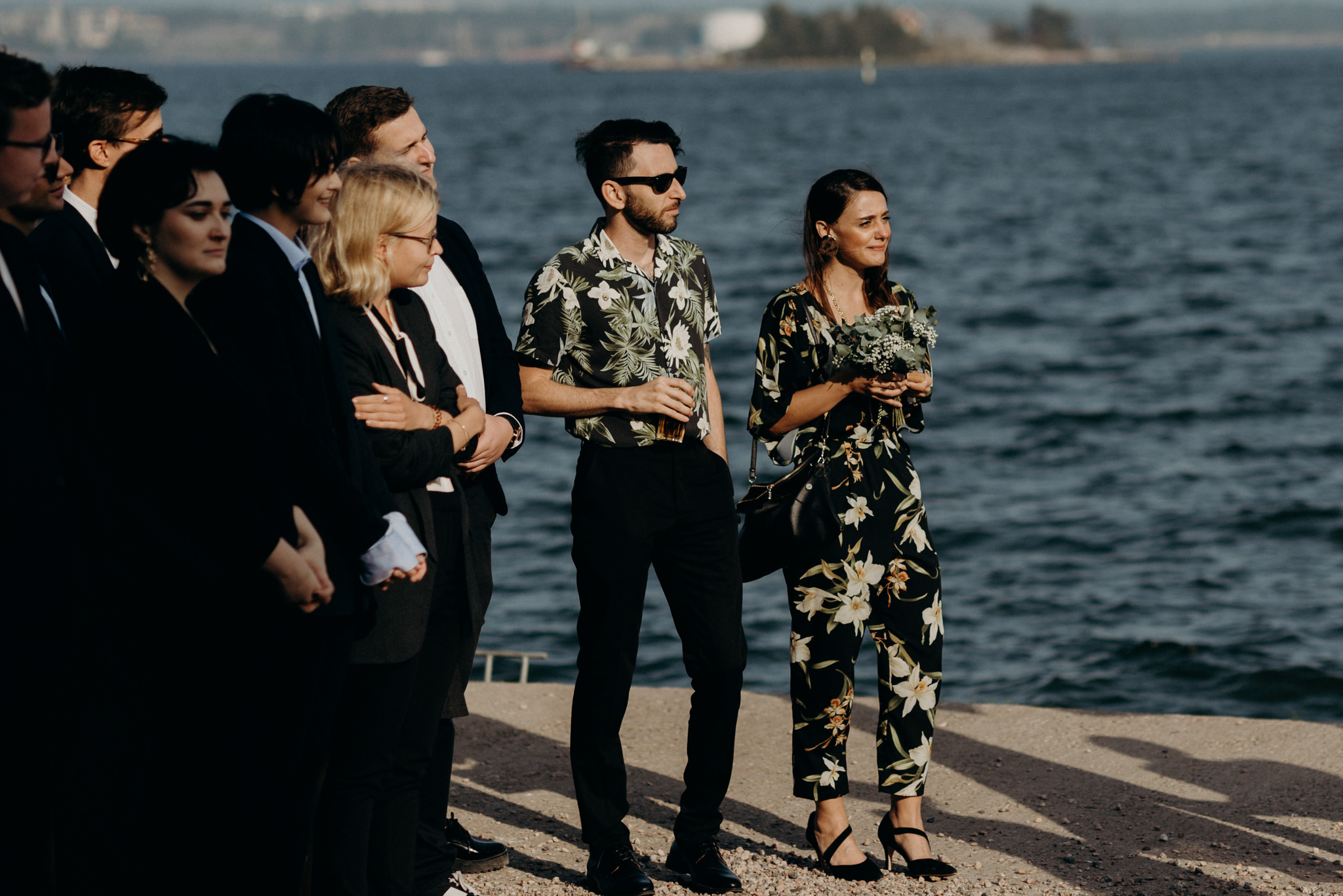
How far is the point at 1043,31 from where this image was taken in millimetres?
181500

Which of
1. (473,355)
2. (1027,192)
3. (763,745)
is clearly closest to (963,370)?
(763,745)

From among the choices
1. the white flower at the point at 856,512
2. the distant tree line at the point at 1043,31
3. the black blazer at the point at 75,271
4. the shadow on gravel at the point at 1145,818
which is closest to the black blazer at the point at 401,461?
the black blazer at the point at 75,271

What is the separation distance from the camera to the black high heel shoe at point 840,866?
4465 millimetres

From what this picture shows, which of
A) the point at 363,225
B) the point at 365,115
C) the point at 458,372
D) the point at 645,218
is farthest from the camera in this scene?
the point at 645,218

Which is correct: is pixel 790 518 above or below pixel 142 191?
below

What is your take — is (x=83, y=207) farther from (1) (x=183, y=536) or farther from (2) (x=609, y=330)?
(2) (x=609, y=330)

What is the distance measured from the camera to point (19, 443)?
288cm

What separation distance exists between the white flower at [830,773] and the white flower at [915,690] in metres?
0.26

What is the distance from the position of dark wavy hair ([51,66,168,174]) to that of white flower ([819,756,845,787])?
2727 mm

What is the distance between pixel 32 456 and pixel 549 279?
72.0 inches

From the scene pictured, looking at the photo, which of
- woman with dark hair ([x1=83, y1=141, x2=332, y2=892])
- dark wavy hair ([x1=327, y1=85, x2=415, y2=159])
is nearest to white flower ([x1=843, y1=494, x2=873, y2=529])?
dark wavy hair ([x1=327, y1=85, x2=415, y2=159])

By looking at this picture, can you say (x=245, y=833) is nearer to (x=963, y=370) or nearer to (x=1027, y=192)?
(x=963, y=370)

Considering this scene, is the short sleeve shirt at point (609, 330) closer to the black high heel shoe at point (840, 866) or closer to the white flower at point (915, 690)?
the white flower at point (915, 690)

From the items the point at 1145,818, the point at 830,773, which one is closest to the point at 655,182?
the point at 830,773
